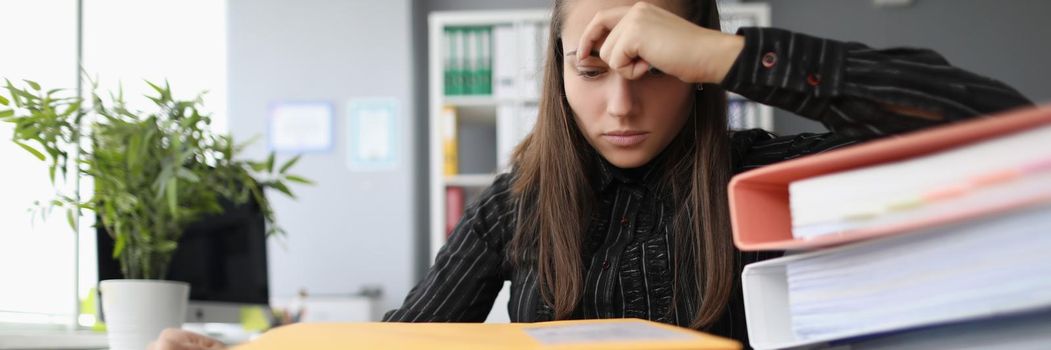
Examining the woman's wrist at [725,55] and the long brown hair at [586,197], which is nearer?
the woman's wrist at [725,55]

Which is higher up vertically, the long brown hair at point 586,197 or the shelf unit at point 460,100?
the shelf unit at point 460,100

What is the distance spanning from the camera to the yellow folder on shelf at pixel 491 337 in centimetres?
39

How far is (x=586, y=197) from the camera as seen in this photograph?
3.41 ft

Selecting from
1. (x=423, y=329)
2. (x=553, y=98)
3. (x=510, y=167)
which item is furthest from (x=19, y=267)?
(x=423, y=329)

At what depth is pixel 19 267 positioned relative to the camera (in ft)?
7.03

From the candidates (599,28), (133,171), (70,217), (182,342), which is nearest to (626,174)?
(599,28)

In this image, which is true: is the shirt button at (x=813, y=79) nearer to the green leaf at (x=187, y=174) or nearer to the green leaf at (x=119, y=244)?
the green leaf at (x=187, y=174)

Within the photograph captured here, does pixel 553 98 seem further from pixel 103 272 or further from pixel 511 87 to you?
Result: pixel 511 87

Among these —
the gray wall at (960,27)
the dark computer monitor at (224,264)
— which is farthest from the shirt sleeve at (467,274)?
the gray wall at (960,27)

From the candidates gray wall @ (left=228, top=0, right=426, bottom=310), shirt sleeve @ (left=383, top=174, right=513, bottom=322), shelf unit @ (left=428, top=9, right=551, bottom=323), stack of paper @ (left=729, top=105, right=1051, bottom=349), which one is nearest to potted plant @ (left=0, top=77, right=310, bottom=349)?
shirt sleeve @ (left=383, top=174, right=513, bottom=322)

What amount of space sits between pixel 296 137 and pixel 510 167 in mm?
2762

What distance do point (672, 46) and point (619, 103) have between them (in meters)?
0.23

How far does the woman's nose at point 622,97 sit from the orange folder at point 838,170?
14.8 inches

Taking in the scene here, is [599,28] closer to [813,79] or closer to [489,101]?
[813,79]
